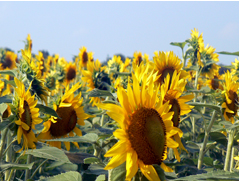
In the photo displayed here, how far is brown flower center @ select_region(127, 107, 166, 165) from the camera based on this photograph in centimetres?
92

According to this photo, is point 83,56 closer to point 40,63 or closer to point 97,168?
point 40,63

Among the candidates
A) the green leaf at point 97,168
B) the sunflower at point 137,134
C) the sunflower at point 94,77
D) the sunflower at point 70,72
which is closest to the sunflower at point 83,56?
the sunflower at point 70,72

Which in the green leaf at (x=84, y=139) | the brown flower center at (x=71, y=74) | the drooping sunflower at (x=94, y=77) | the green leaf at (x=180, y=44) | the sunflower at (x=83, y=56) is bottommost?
the green leaf at (x=84, y=139)

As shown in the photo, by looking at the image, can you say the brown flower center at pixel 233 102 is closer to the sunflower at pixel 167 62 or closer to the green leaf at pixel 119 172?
the sunflower at pixel 167 62

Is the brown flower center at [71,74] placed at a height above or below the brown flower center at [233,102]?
above

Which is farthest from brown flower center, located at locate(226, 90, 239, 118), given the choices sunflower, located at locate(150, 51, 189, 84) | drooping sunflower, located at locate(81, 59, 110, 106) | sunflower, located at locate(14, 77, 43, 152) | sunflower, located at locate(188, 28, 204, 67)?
sunflower, located at locate(14, 77, 43, 152)

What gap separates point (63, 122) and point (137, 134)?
818mm

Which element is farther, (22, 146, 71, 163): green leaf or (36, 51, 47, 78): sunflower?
(36, 51, 47, 78): sunflower

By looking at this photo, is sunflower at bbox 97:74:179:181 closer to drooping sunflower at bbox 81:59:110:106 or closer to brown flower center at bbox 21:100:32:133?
brown flower center at bbox 21:100:32:133

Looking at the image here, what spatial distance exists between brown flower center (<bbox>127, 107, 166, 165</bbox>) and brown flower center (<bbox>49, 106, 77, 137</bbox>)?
77cm

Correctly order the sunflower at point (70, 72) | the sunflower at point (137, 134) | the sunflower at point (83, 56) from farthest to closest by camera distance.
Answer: the sunflower at point (83, 56) → the sunflower at point (70, 72) → the sunflower at point (137, 134)

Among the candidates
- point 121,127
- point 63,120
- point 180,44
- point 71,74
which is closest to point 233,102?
point 180,44

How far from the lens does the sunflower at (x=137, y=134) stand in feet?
2.92
